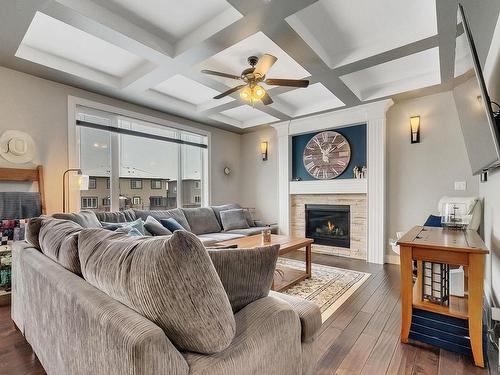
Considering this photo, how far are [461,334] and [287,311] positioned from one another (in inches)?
57.7

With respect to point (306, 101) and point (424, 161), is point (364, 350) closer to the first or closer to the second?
point (424, 161)

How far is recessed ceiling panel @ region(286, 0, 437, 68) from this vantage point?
220 cm

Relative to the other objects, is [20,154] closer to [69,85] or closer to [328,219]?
[69,85]

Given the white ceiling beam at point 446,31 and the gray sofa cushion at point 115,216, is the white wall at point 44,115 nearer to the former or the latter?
the gray sofa cushion at point 115,216

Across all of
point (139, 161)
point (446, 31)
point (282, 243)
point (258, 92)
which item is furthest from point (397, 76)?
point (139, 161)

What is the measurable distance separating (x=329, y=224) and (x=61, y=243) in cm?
417

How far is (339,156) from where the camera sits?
15.0 ft

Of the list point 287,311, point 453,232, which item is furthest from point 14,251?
point 453,232

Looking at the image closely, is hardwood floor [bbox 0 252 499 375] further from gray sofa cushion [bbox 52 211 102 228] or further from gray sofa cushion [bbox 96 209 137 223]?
gray sofa cushion [bbox 96 209 137 223]

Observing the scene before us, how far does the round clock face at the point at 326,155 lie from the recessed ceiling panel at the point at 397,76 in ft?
2.86

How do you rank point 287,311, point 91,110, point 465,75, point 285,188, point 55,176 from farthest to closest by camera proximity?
point 285,188
point 91,110
point 55,176
point 465,75
point 287,311

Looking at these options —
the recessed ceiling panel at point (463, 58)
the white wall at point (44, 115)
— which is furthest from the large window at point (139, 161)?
the recessed ceiling panel at point (463, 58)

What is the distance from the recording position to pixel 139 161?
4324 millimetres

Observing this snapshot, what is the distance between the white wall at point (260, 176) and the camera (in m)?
5.52
